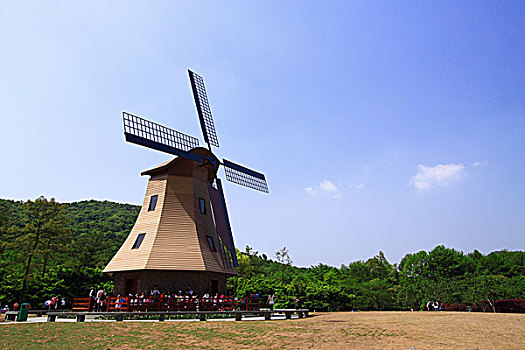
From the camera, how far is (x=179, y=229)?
79.4 ft

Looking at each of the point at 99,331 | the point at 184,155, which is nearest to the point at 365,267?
the point at 184,155

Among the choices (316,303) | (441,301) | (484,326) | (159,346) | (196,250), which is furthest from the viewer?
(441,301)

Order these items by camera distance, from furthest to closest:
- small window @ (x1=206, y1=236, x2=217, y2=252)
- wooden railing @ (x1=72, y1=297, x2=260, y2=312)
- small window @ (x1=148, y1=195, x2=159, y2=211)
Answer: small window @ (x1=148, y1=195, x2=159, y2=211) → small window @ (x1=206, y1=236, x2=217, y2=252) → wooden railing @ (x1=72, y1=297, x2=260, y2=312)

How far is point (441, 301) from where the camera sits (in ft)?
118

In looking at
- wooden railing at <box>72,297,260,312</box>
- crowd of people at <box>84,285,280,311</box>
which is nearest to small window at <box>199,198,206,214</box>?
crowd of people at <box>84,285,280,311</box>

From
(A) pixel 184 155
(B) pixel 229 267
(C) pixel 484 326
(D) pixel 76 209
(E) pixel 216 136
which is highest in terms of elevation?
(D) pixel 76 209

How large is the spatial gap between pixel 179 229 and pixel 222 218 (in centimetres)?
388

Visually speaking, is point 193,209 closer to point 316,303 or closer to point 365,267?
point 316,303

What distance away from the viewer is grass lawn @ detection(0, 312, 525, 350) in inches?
468

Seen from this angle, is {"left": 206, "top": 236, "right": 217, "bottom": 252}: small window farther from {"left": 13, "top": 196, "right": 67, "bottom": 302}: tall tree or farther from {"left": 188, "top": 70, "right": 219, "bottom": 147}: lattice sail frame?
{"left": 13, "top": 196, "right": 67, "bottom": 302}: tall tree

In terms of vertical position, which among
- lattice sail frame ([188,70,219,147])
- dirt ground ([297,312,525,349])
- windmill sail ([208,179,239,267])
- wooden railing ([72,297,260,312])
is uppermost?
lattice sail frame ([188,70,219,147])

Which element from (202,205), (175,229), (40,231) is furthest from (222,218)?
(40,231)

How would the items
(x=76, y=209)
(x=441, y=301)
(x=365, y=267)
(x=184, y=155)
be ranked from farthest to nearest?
(x=76, y=209) → (x=365, y=267) → (x=441, y=301) → (x=184, y=155)

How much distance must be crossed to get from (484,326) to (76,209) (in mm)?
83873
